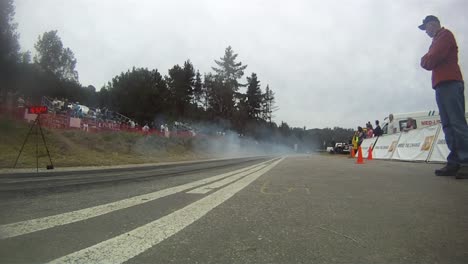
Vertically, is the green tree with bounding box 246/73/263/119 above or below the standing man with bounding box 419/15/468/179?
above

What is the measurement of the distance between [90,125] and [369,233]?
1155 inches

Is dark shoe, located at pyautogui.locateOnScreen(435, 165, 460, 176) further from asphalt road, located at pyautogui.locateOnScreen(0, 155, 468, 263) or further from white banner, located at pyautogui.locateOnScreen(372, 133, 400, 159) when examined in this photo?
white banner, located at pyautogui.locateOnScreen(372, 133, 400, 159)

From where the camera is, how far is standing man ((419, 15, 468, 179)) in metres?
5.84

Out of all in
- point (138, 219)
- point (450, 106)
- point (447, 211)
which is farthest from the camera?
point (450, 106)

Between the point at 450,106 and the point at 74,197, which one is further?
the point at 450,106

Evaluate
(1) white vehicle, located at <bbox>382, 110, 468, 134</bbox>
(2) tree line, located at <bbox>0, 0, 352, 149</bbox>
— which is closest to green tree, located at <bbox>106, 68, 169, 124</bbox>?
(2) tree line, located at <bbox>0, 0, 352, 149</bbox>

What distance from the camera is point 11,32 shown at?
63.8ft

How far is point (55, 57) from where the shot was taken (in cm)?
6128

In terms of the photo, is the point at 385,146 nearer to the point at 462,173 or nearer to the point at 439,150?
the point at 439,150

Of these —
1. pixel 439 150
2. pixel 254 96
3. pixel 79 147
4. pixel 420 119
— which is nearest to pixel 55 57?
pixel 79 147

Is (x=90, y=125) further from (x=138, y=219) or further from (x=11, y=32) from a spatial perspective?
(x=138, y=219)

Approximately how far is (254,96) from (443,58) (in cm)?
9081

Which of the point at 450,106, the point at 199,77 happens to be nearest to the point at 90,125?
the point at 450,106

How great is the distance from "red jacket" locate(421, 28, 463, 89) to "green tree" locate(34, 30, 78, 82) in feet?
203
